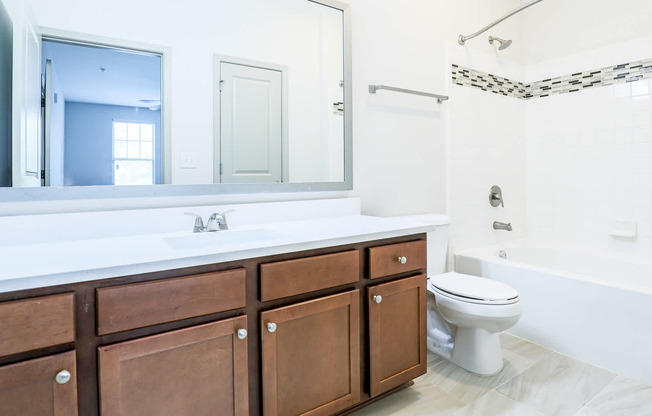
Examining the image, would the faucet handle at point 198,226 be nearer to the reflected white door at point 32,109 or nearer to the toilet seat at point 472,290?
the reflected white door at point 32,109

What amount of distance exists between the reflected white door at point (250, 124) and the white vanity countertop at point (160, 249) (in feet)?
0.86

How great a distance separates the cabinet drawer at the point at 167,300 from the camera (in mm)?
997

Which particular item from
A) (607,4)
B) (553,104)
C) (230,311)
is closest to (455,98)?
(553,104)

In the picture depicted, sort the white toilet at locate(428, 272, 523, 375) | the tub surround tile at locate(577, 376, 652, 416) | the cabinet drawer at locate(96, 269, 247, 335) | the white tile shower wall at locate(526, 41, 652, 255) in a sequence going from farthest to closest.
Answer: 1. the white tile shower wall at locate(526, 41, 652, 255)
2. the white toilet at locate(428, 272, 523, 375)
3. the tub surround tile at locate(577, 376, 652, 416)
4. the cabinet drawer at locate(96, 269, 247, 335)

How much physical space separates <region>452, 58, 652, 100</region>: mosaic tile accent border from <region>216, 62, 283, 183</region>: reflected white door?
144 centimetres

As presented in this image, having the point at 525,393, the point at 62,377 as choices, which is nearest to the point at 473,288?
the point at 525,393

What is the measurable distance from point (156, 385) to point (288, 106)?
1.33m

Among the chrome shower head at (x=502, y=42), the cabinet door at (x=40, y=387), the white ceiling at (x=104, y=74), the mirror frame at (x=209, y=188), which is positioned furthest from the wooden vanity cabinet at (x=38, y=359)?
the chrome shower head at (x=502, y=42)

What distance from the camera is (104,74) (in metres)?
1.45

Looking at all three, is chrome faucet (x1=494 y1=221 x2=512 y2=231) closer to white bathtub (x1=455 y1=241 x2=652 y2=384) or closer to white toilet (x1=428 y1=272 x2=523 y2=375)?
white bathtub (x1=455 y1=241 x2=652 y2=384)

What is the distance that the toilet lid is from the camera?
186 centimetres

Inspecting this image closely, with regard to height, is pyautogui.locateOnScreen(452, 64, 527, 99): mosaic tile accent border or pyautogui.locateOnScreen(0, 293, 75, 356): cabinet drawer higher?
pyautogui.locateOnScreen(452, 64, 527, 99): mosaic tile accent border

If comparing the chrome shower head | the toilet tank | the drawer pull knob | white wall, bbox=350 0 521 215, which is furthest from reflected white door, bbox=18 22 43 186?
the chrome shower head

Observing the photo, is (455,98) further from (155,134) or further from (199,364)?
(199,364)
